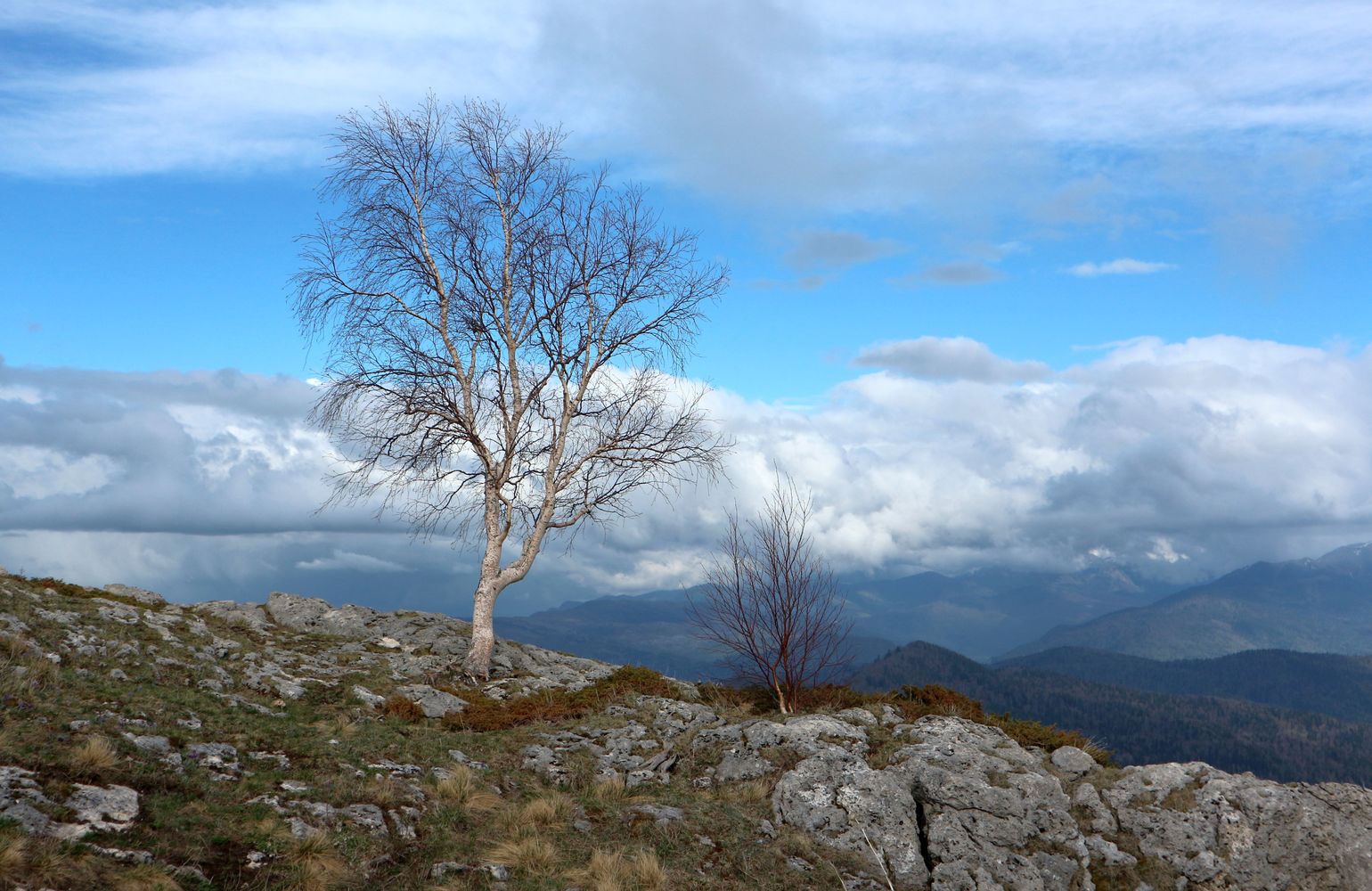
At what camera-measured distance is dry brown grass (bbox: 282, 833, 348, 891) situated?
30.6ft

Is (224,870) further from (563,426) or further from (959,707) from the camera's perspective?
(563,426)

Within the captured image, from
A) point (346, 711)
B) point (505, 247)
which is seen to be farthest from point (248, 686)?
point (505, 247)

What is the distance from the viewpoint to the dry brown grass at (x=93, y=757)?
10.3 m

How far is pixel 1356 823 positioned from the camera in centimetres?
1359

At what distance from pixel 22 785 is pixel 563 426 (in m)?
19.3

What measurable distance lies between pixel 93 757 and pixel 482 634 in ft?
52.0

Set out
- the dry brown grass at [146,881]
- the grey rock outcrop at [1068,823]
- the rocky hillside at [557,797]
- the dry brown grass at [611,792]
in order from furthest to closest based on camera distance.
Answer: the dry brown grass at [611,792] → the grey rock outcrop at [1068,823] → the rocky hillside at [557,797] → the dry brown grass at [146,881]

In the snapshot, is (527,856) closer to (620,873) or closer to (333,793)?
(620,873)

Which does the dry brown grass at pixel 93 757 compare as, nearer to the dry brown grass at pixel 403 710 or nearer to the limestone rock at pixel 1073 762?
the dry brown grass at pixel 403 710

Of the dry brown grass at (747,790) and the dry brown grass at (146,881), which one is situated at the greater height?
the dry brown grass at (146,881)

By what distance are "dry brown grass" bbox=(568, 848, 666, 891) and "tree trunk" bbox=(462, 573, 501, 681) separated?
1518cm

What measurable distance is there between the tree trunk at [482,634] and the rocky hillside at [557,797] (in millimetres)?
5418

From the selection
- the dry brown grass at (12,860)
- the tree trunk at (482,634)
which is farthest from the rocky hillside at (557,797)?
the tree trunk at (482,634)

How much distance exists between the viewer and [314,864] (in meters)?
9.66
